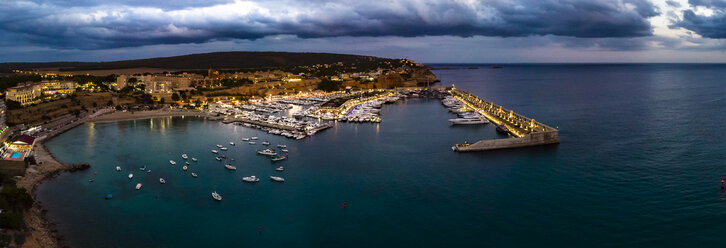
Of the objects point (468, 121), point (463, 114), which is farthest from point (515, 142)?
point (463, 114)

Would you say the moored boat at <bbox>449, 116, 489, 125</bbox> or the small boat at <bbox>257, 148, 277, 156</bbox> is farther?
the moored boat at <bbox>449, 116, 489, 125</bbox>

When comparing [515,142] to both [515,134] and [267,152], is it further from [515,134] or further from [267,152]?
[267,152]

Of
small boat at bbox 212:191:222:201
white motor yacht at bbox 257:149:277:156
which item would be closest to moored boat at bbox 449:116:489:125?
white motor yacht at bbox 257:149:277:156

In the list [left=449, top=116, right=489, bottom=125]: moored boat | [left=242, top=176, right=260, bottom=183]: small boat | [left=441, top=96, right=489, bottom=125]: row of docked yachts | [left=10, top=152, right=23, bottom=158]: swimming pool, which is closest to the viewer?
[left=242, top=176, right=260, bottom=183]: small boat

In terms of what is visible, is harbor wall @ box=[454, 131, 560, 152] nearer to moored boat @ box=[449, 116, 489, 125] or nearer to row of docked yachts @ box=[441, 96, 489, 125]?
moored boat @ box=[449, 116, 489, 125]

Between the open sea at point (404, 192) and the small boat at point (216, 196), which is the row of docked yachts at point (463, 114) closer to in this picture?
the open sea at point (404, 192)

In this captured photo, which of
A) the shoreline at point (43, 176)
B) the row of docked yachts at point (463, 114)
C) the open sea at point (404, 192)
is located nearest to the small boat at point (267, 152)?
the open sea at point (404, 192)
